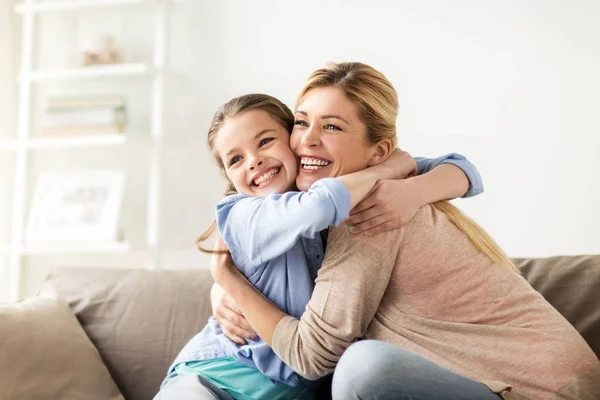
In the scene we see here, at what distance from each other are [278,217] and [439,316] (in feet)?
1.19

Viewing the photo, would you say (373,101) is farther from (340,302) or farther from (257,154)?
(340,302)

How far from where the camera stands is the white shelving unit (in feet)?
10.7

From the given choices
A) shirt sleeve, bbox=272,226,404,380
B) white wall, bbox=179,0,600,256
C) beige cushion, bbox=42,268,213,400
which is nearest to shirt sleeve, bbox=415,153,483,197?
shirt sleeve, bbox=272,226,404,380

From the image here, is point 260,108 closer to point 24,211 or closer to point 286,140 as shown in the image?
point 286,140

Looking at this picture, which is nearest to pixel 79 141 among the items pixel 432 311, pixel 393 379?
pixel 432 311

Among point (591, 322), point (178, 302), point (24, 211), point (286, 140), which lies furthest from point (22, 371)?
point (24, 211)

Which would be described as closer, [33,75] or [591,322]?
[591,322]

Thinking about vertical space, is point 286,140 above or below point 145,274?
above

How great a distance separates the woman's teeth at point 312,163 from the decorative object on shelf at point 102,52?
2098 mm

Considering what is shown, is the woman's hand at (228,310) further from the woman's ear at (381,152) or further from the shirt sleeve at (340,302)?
the woman's ear at (381,152)

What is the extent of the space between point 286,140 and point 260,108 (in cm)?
9

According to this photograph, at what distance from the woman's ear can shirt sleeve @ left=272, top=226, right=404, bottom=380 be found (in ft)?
0.71

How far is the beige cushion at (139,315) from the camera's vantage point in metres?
1.97

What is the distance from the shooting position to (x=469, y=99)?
3.03m
